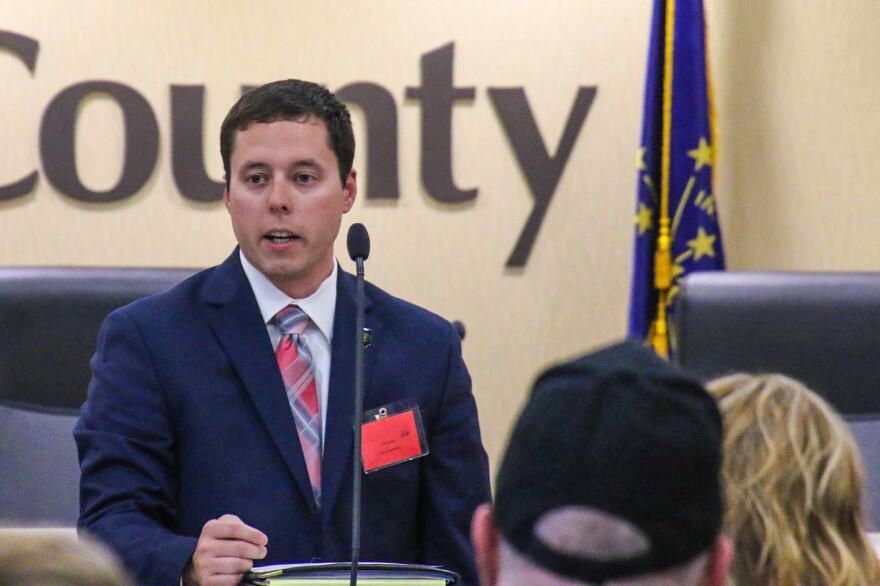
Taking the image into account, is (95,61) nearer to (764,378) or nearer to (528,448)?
(764,378)

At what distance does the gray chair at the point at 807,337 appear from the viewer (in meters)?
2.49

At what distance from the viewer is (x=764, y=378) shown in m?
1.14

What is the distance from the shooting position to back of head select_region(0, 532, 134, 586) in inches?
Result: 23.9

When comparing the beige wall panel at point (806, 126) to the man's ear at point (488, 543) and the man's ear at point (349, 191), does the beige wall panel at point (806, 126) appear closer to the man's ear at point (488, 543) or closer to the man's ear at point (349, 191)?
the man's ear at point (349, 191)

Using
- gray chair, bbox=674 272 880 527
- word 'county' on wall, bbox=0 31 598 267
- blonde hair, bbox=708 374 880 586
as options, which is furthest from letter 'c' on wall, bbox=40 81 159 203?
blonde hair, bbox=708 374 880 586

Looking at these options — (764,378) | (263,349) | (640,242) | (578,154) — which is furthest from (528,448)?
(578,154)

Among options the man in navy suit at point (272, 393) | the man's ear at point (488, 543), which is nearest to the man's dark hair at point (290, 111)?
the man in navy suit at point (272, 393)

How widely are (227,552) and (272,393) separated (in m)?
0.36

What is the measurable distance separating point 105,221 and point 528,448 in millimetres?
3238

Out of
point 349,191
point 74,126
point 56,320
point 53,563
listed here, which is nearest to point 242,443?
point 349,191

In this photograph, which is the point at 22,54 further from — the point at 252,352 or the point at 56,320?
the point at 252,352

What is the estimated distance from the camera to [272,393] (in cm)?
197

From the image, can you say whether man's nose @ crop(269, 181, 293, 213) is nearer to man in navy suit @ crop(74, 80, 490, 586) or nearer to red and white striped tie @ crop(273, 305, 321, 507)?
man in navy suit @ crop(74, 80, 490, 586)

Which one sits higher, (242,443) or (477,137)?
(477,137)
